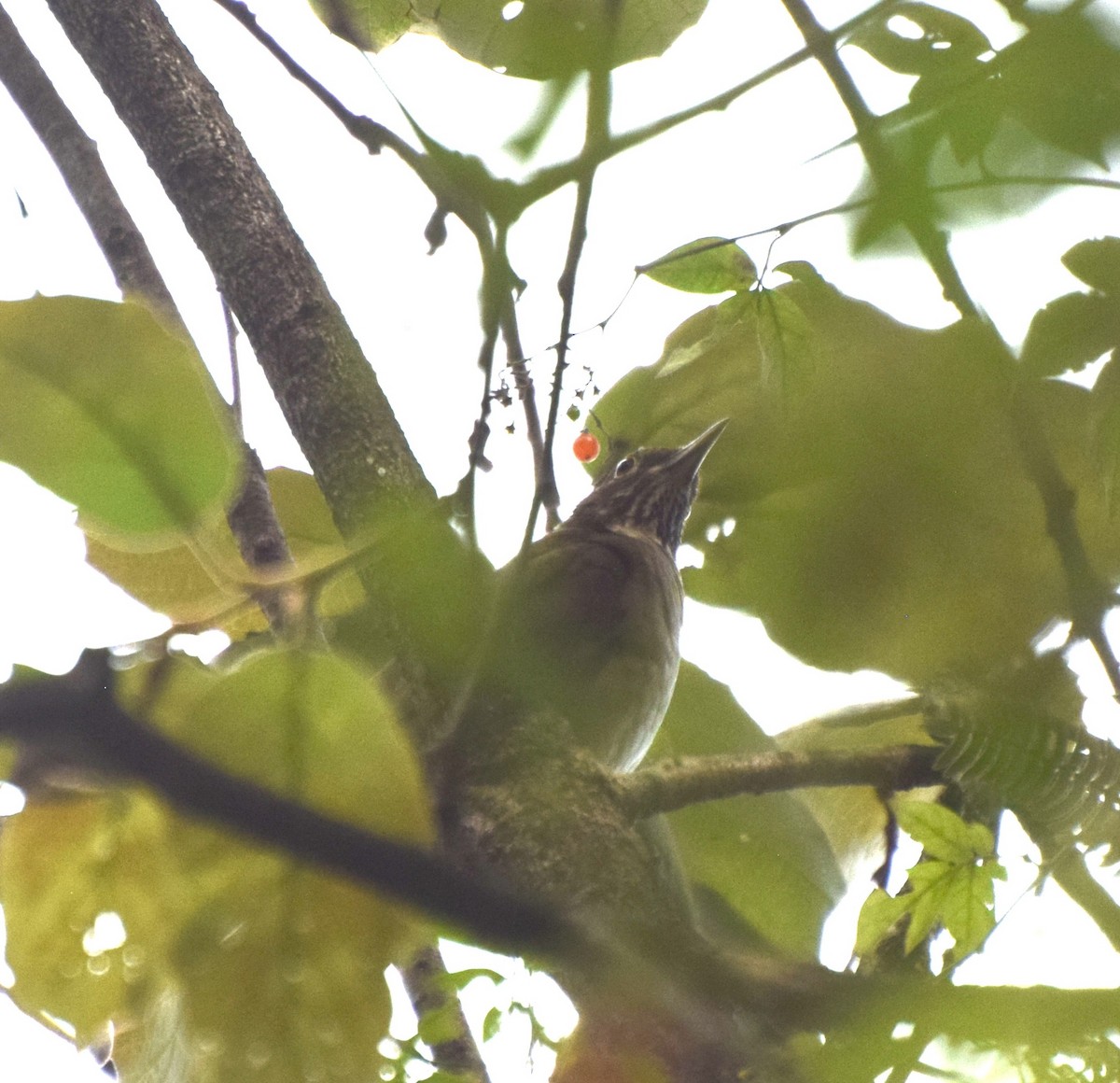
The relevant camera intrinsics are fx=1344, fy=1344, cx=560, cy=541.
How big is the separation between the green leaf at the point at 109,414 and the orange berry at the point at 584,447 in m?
1.46

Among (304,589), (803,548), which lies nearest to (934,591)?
(803,548)

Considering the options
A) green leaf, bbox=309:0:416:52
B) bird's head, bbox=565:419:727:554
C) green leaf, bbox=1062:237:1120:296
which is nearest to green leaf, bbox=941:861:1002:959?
green leaf, bbox=1062:237:1120:296

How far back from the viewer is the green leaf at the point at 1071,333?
2.48 feet

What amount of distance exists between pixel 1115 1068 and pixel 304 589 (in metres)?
0.52

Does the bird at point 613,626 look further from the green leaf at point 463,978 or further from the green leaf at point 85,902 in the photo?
the green leaf at point 85,902

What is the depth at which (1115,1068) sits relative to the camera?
1.67 feet

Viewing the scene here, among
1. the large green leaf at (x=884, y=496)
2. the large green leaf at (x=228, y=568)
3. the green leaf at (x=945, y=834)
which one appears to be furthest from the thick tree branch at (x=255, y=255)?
the green leaf at (x=945, y=834)

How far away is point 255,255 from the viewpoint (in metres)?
1.65

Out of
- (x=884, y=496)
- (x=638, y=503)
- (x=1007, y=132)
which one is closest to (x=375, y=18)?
(x=884, y=496)

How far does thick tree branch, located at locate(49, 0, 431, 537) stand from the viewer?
4.68 feet

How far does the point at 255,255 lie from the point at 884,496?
1065mm

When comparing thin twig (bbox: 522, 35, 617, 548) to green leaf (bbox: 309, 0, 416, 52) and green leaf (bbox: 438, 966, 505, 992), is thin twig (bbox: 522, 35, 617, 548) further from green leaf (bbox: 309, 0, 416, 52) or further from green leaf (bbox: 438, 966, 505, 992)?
green leaf (bbox: 309, 0, 416, 52)

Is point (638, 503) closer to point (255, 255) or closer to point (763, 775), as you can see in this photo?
point (255, 255)

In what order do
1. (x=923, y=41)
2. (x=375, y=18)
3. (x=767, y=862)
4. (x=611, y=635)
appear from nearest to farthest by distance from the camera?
(x=923, y=41) → (x=767, y=862) → (x=375, y=18) → (x=611, y=635)
